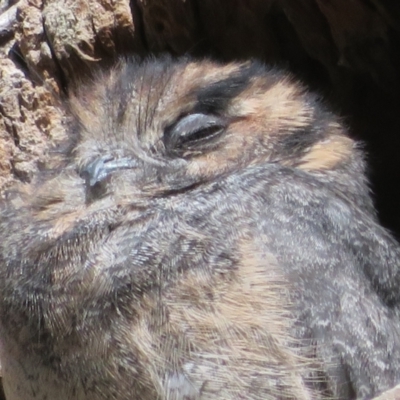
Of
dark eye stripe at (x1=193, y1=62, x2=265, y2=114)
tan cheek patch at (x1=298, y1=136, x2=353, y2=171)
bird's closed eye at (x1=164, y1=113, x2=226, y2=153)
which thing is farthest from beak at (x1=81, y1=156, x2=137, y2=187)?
tan cheek patch at (x1=298, y1=136, x2=353, y2=171)

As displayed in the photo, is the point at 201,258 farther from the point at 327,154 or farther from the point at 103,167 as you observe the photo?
the point at 327,154

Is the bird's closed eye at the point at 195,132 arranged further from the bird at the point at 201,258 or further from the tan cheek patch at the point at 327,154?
the tan cheek patch at the point at 327,154

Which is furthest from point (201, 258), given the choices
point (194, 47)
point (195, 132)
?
point (194, 47)

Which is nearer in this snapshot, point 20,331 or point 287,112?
point 20,331

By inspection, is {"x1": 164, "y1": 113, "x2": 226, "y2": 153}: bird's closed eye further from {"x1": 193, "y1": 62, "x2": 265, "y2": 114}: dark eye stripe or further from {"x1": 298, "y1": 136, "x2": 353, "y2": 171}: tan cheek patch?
{"x1": 298, "y1": 136, "x2": 353, "y2": 171}: tan cheek patch

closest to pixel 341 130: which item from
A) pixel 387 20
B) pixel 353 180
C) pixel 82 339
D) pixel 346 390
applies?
pixel 353 180

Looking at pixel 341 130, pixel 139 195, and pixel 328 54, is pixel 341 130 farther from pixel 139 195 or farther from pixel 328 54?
pixel 139 195
